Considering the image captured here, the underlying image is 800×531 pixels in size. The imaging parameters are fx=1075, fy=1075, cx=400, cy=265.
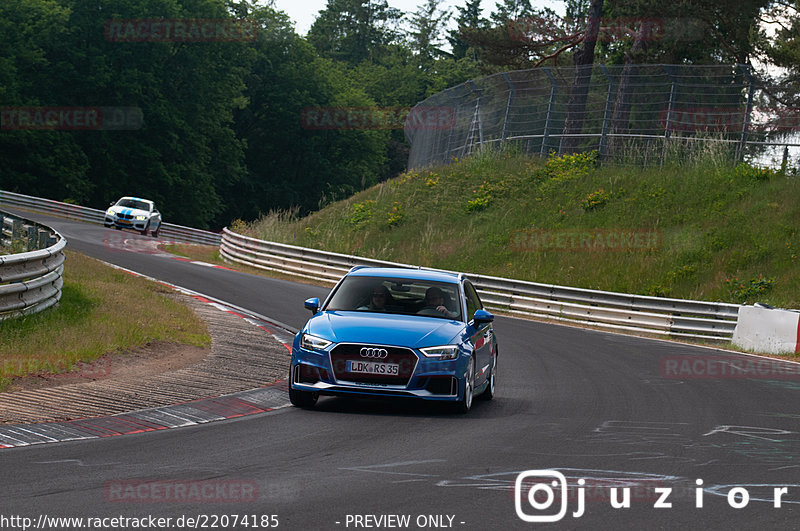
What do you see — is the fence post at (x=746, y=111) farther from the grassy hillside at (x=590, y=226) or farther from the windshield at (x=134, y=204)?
the windshield at (x=134, y=204)

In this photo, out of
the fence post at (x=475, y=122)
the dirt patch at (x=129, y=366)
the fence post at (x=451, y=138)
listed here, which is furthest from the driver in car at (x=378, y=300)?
the fence post at (x=451, y=138)

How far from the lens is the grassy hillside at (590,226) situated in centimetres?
2834

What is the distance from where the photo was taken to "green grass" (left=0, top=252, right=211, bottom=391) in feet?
38.8

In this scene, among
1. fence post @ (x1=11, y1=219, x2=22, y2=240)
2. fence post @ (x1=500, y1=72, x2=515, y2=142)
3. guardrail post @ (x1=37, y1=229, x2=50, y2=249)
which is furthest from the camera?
fence post @ (x1=500, y1=72, x2=515, y2=142)

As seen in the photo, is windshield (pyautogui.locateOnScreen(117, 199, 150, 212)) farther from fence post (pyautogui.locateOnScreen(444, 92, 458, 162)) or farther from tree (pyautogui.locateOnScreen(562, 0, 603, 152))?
tree (pyautogui.locateOnScreen(562, 0, 603, 152))

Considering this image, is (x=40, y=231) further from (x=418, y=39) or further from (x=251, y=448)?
(x=418, y=39)

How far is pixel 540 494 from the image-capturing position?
23.1ft

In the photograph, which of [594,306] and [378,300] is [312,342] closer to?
[378,300]

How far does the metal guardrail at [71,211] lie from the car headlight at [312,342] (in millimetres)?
40017

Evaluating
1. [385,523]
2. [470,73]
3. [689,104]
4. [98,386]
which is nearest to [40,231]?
[98,386]

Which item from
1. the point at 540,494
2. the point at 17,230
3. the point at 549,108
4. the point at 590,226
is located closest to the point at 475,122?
the point at 549,108

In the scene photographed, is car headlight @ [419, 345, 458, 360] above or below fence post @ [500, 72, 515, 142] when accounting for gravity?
below

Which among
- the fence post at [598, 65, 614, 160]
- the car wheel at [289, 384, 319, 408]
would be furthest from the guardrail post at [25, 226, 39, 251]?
the fence post at [598, 65, 614, 160]

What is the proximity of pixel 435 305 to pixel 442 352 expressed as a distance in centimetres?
125
